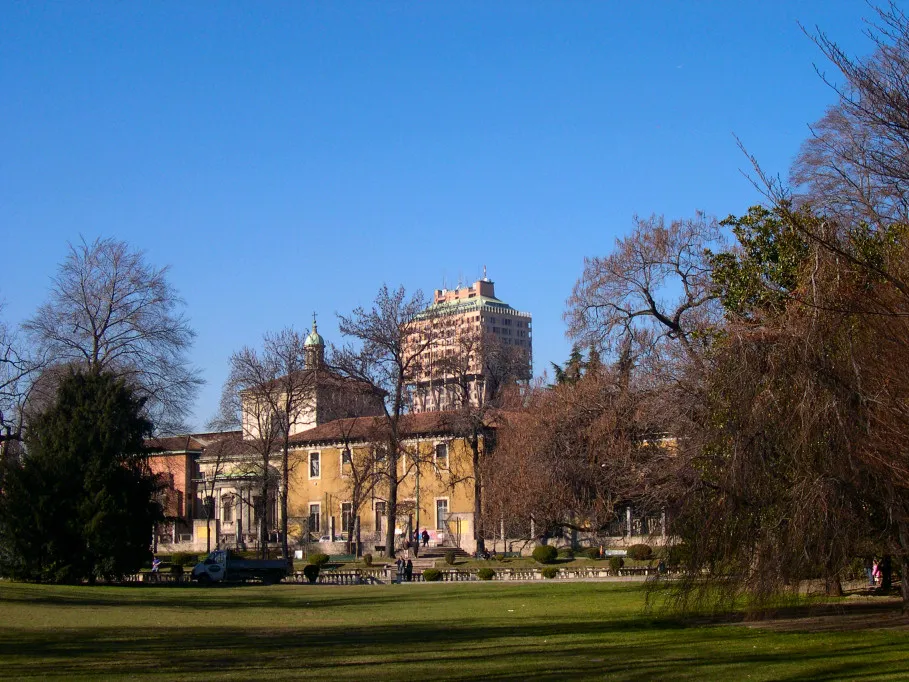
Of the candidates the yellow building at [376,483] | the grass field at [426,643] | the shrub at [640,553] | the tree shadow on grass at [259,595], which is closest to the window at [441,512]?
the yellow building at [376,483]

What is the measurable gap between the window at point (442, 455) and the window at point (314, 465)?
9988 millimetres

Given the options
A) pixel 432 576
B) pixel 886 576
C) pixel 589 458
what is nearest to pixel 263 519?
pixel 432 576

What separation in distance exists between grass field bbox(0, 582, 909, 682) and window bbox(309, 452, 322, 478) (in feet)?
140

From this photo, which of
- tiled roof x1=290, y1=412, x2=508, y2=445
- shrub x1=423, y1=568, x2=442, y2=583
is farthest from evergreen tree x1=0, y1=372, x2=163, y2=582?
tiled roof x1=290, y1=412, x2=508, y2=445

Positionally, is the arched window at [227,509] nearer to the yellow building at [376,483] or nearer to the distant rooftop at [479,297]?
the yellow building at [376,483]

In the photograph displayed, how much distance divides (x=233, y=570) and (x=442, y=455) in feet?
79.4

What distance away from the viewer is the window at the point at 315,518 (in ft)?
230

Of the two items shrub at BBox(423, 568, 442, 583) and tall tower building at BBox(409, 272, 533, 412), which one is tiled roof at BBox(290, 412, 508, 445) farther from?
shrub at BBox(423, 568, 442, 583)

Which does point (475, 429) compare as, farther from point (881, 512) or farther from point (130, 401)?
point (881, 512)

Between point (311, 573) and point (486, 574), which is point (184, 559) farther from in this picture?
point (486, 574)

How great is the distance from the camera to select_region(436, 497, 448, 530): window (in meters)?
64.9

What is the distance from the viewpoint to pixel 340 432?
68312mm

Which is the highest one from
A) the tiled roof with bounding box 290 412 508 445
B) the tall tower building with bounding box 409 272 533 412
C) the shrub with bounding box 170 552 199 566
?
the tall tower building with bounding box 409 272 533 412

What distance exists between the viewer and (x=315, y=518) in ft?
232
